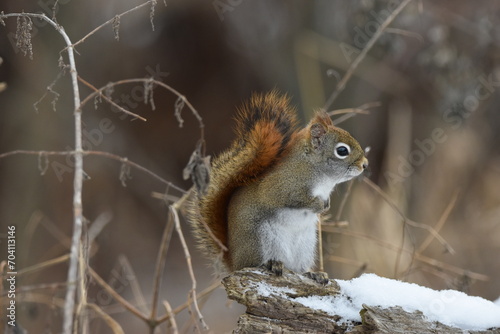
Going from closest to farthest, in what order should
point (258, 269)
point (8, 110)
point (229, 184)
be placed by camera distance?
point (258, 269)
point (229, 184)
point (8, 110)

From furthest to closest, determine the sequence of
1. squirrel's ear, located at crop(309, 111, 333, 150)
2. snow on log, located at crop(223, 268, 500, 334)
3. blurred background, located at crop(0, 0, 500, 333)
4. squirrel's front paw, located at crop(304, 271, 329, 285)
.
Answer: blurred background, located at crop(0, 0, 500, 333), squirrel's ear, located at crop(309, 111, 333, 150), squirrel's front paw, located at crop(304, 271, 329, 285), snow on log, located at crop(223, 268, 500, 334)

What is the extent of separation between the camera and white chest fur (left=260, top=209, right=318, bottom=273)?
1975mm

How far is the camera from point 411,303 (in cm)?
179

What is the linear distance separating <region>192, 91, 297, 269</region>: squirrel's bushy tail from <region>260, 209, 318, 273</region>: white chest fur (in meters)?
0.17

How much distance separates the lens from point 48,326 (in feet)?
6.13

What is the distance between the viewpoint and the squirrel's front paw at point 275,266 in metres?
1.94

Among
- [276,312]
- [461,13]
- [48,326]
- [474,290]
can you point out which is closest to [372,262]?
[474,290]

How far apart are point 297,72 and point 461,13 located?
1440 millimetres

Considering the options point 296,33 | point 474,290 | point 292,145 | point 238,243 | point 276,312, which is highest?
point 296,33

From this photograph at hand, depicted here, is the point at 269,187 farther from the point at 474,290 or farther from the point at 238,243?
the point at 474,290

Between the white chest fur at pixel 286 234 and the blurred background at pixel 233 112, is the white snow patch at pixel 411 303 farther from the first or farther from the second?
the blurred background at pixel 233 112

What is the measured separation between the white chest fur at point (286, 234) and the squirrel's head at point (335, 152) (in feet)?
0.52

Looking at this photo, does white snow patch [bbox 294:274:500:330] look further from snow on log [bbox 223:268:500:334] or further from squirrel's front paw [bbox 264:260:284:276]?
squirrel's front paw [bbox 264:260:284:276]

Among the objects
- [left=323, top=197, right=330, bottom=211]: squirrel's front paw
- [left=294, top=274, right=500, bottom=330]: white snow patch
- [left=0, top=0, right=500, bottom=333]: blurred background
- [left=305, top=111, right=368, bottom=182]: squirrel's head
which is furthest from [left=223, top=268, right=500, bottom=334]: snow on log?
[left=0, top=0, right=500, bottom=333]: blurred background
